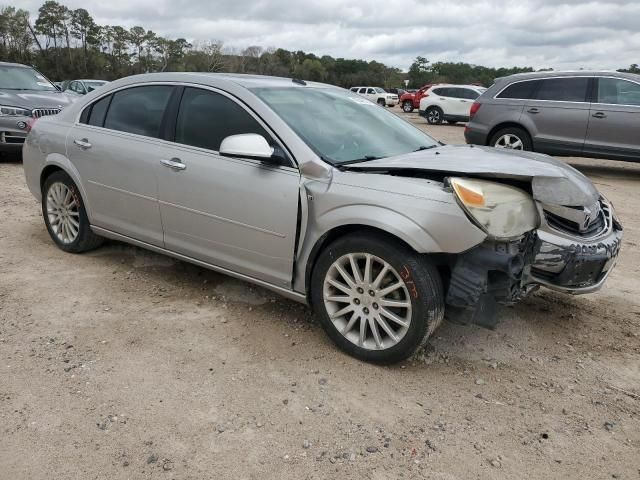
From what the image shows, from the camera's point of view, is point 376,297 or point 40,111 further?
point 40,111

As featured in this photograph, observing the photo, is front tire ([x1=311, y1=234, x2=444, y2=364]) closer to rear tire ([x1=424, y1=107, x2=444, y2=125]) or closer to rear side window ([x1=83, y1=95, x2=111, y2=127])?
rear side window ([x1=83, y1=95, x2=111, y2=127])

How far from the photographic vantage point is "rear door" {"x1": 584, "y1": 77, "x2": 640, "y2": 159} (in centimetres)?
884

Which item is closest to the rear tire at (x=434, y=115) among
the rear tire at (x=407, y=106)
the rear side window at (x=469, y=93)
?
the rear side window at (x=469, y=93)

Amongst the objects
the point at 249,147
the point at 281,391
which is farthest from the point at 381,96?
the point at 281,391

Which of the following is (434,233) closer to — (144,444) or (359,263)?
(359,263)

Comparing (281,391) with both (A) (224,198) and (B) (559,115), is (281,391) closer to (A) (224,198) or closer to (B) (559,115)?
(A) (224,198)

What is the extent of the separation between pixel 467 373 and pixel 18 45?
3190 inches

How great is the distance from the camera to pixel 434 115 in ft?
76.8

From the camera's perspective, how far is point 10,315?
3.63 m

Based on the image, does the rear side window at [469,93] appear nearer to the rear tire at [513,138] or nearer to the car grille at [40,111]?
the rear tire at [513,138]

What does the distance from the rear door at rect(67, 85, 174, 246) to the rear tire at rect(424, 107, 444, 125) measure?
20.3m

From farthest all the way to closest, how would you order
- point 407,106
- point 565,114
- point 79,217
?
point 407,106 < point 565,114 < point 79,217

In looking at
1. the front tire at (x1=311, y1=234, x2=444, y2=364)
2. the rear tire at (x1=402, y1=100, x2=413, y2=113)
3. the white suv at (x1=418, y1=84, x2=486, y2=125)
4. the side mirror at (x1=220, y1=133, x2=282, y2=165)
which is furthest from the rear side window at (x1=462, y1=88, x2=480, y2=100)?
the front tire at (x1=311, y1=234, x2=444, y2=364)

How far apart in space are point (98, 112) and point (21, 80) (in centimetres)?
712
